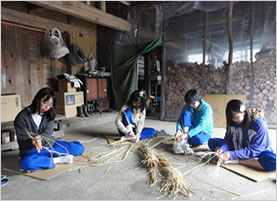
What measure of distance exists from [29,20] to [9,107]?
6.86 ft

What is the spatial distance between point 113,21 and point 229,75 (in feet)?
9.75

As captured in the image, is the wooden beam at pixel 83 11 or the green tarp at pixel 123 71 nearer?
the wooden beam at pixel 83 11

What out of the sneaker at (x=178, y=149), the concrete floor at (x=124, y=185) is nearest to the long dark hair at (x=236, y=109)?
the concrete floor at (x=124, y=185)

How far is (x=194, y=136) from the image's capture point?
9.89 feet

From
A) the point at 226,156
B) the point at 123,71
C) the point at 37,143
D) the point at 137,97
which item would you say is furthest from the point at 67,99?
the point at 226,156

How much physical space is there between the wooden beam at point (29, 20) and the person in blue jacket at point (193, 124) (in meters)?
3.74

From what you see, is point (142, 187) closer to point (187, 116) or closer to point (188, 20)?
point (187, 116)

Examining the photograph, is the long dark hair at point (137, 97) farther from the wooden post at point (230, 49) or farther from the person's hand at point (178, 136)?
the wooden post at point (230, 49)

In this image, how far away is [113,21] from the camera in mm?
5000

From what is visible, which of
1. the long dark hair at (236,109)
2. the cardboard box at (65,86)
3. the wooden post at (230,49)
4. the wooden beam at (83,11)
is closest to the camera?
the long dark hair at (236,109)

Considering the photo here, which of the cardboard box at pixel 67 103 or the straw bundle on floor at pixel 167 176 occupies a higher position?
the cardboard box at pixel 67 103

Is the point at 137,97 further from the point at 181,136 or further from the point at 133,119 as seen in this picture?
the point at 181,136

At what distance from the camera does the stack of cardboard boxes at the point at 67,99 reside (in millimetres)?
4648

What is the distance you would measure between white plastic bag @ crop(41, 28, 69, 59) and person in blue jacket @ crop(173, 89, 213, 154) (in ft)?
10.7
